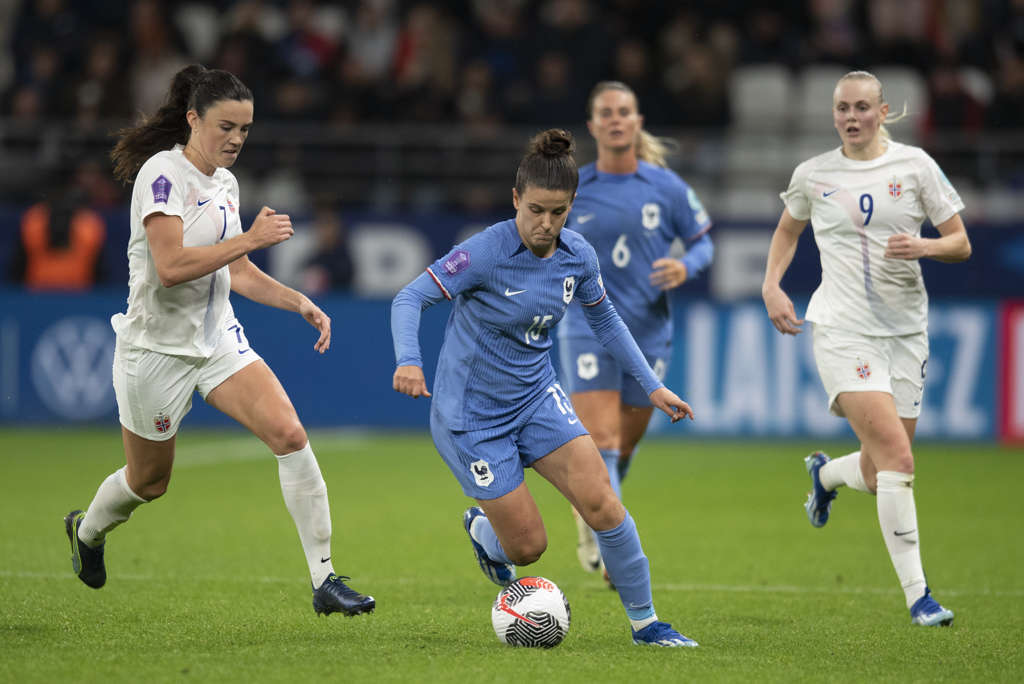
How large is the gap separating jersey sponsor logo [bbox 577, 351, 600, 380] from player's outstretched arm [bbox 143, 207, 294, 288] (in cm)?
240

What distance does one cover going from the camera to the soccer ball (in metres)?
4.96

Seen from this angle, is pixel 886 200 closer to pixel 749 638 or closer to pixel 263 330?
pixel 749 638

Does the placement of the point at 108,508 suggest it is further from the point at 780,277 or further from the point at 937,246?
the point at 937,246

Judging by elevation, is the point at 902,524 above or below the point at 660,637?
above

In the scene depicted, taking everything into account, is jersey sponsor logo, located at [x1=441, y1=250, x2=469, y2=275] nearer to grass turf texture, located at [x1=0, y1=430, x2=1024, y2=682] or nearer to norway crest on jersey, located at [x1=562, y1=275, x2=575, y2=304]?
norway crest on jersey, located at [x1=562, y1=275, x2=575, y2=304]

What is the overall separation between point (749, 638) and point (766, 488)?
521 centimetres

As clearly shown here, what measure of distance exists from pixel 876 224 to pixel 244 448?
27.7 ft

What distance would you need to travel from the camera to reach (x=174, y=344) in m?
5.36

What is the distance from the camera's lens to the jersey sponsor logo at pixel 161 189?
5.11 m

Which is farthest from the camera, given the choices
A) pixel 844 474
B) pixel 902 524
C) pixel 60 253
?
pixel 60 253

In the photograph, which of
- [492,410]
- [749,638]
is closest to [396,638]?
[492,410]

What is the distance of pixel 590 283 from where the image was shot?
16.9 feet

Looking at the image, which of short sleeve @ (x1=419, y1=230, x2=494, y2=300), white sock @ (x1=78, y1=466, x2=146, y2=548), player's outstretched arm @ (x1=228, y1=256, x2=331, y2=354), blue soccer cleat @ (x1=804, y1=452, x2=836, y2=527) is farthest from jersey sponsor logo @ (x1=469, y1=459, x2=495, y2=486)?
blue soccer cleat @ (x1=804, y1=452, x2=836, y2=527)

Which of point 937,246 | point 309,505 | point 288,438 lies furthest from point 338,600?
point 937,246
